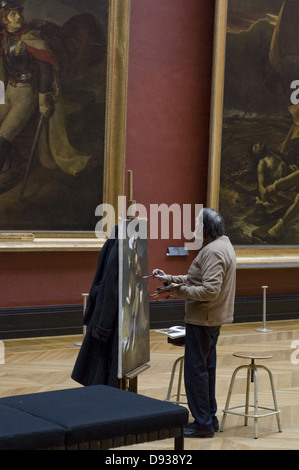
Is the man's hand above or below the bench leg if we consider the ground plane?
above

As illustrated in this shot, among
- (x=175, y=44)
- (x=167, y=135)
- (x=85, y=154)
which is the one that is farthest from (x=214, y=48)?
(x=85, y=154)

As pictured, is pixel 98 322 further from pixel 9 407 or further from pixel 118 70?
pixel 118 70

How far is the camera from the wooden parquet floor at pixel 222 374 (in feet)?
20.8

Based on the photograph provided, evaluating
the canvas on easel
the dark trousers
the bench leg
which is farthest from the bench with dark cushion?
the dark trousers

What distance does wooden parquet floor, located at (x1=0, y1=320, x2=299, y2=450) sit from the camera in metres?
6.35

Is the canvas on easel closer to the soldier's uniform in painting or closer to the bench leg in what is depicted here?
the bench leg

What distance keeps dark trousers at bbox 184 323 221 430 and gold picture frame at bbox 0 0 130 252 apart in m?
5.11

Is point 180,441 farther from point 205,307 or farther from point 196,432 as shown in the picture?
point 205,307

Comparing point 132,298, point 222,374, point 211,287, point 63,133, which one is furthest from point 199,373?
point 63,133

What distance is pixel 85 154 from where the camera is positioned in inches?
456

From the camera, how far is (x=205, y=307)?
6.41m

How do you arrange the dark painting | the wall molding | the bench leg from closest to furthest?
the bench leg < the dark painting < the wall molding

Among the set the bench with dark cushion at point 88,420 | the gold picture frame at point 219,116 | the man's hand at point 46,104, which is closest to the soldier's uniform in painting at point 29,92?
the man's hand at point 46,104

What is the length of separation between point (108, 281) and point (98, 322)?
1.12 ft
